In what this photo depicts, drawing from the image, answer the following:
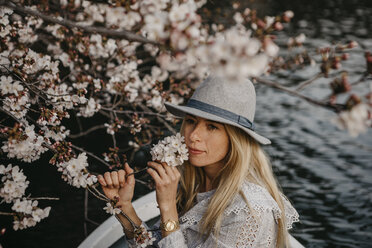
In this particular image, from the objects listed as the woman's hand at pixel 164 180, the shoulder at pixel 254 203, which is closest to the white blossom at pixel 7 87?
the woman's hand at pixel 164 180

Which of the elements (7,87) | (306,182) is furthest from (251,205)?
(306,182)

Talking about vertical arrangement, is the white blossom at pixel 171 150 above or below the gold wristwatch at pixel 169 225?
above

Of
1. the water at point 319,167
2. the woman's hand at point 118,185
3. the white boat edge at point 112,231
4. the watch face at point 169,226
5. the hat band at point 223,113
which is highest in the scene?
the hat band at point 223,113

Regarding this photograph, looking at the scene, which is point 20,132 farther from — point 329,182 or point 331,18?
point 331,18

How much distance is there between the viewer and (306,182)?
19.7ft

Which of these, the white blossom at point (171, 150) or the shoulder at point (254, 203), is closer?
the white blossom at point (171, 150)

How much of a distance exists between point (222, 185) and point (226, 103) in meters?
0.47

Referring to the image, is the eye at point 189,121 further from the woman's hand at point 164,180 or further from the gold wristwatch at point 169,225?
the gold wristwatch at point 169,225

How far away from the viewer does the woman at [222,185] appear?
220 cm

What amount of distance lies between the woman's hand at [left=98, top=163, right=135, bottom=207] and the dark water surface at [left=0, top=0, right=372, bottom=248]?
172 cm

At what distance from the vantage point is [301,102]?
9.58 metres

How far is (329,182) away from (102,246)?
151 inches

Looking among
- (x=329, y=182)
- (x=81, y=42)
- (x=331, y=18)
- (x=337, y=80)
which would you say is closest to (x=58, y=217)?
(x=81, y=42)

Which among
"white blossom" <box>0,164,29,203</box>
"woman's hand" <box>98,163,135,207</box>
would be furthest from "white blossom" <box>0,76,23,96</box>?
"woman's hand" <box>98,163,135,207</box>
